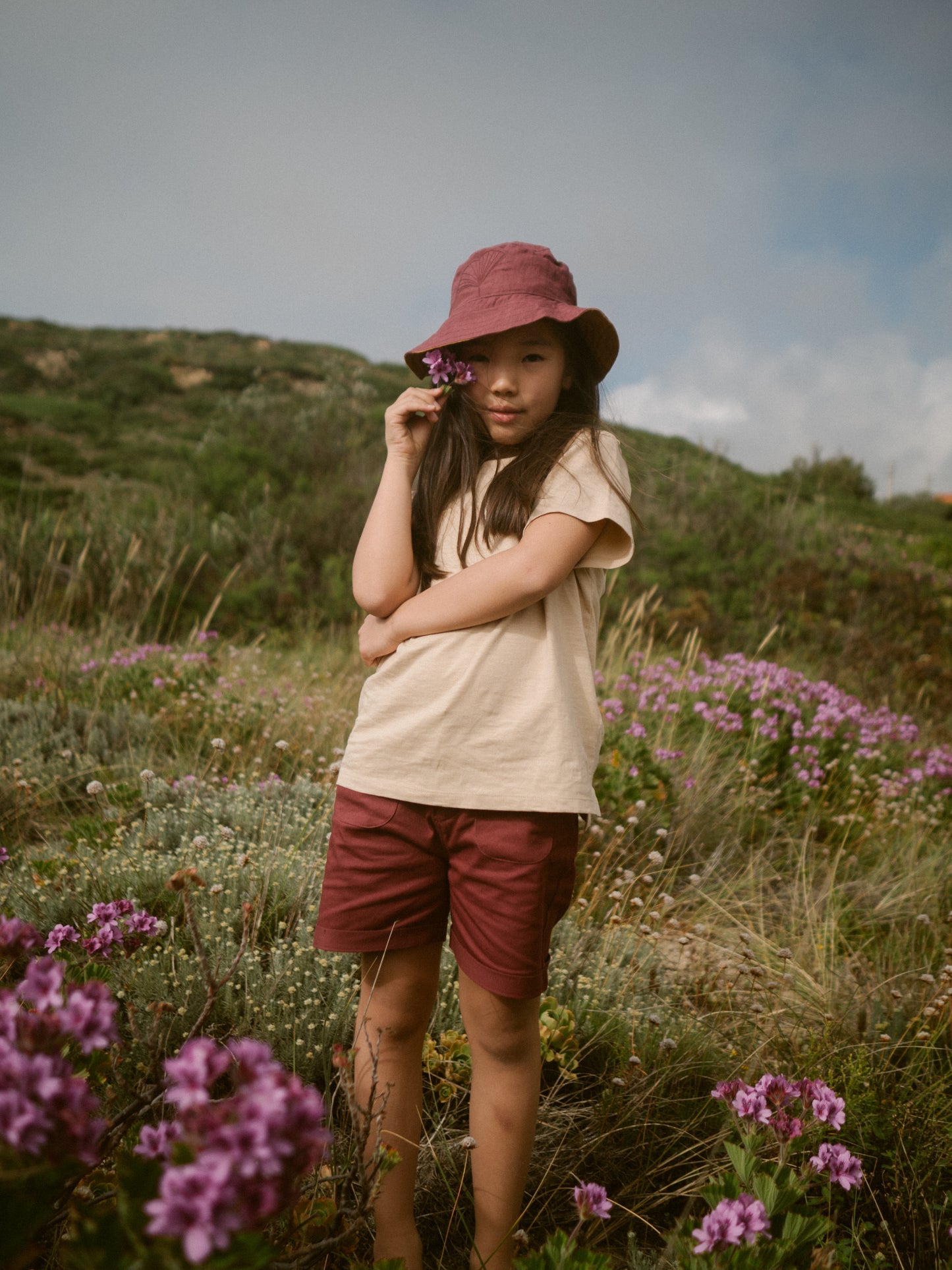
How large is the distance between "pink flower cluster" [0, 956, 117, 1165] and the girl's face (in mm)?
1374

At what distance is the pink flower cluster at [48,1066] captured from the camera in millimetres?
559

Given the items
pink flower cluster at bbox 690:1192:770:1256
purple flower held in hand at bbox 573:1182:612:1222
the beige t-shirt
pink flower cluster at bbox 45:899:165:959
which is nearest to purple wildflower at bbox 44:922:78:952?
pink flower cluster at bbox 45:899:165:959

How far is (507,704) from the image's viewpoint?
155 cm

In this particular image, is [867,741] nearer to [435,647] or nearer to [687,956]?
[687,956]

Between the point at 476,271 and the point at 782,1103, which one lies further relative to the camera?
the point at 476,271

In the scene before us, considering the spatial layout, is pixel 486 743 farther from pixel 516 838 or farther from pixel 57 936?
Answer: pixel 57 936

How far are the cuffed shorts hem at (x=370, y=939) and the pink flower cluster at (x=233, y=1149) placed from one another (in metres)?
0.94

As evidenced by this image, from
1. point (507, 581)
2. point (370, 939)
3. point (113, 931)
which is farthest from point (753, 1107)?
point (113, 931)

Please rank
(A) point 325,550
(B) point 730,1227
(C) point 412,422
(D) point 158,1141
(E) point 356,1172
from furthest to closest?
(A) point 325,550
(C) point 412,422
(E) point 356,1172
(B) point 730,1227
(D) point 158,1141

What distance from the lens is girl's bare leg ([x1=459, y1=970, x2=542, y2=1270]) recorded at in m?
1.51

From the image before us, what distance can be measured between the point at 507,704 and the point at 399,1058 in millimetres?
796

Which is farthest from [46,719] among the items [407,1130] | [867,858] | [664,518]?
[664,518]

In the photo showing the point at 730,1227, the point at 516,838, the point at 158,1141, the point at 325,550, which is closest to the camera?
the point at 158,1141

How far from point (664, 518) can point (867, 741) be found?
529cm
